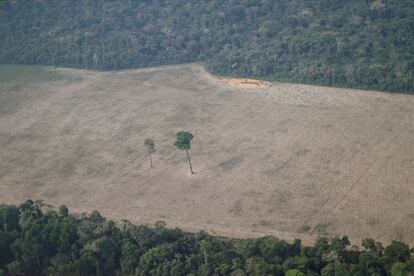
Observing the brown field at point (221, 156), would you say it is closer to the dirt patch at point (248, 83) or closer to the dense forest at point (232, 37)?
the dirt patch at point (248, 83)

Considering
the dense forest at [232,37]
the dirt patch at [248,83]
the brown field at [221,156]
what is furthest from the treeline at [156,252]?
the dense forest at [232,37]

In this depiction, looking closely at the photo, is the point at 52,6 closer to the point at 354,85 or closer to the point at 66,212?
the point at 354,85

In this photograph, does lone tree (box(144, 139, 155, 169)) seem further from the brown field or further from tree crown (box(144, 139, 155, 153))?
the brown field

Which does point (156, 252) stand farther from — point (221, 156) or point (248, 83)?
point (248, 83)

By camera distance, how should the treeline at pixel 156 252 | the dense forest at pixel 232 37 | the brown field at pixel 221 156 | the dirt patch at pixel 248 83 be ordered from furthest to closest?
the dirt patch at pixel 248 83, the dense forest at pixel 232 37, the brown field at pixel 221 156, the treeline at pixel 156 252

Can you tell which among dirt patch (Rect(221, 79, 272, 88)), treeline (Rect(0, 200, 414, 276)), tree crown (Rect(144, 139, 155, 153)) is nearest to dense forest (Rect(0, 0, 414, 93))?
dirt patch (Rect(221, 79, 272, 88))

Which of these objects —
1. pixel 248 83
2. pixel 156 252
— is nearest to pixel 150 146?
pixel 156 252
